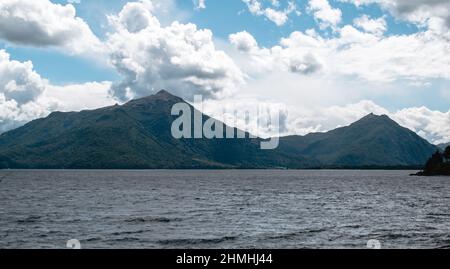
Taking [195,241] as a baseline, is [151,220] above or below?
below

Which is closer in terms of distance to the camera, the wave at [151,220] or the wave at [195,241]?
the wave at [195,241]

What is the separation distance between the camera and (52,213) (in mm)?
86562

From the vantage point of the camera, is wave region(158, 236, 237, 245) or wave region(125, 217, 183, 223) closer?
wave region(158, 236, 237, 245)

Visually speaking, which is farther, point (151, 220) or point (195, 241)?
point (151, 220)

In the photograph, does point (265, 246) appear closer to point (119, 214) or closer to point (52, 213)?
point (119, 214)

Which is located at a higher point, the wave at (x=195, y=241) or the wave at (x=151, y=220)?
the wave at (x=195, y=241)

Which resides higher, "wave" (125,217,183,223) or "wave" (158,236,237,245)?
"wave" (158,236,237,245)
